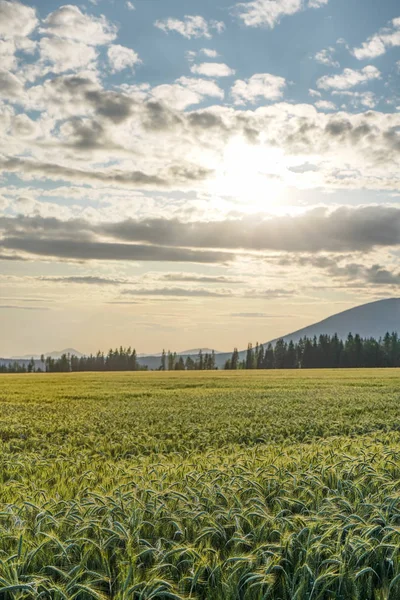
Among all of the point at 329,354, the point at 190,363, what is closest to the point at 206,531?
the point at 329,354

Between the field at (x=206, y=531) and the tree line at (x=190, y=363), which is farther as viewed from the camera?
the tree line at (x=190, y=363)

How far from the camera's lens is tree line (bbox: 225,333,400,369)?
5536 inches

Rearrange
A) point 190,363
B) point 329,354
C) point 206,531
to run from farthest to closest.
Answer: point 190,363, point 329,354, point 206,531

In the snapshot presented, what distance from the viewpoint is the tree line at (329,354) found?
141 meters

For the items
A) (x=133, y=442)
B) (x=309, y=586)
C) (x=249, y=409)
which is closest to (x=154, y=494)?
(x=309, y=586)

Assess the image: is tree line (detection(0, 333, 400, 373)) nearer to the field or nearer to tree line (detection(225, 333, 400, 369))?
tree line (detection(225, 333, 400, 369))

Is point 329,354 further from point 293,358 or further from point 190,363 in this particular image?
point 190,363

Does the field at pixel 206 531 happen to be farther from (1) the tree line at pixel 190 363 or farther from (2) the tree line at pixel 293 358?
(1) the tree line at pixel 190 363

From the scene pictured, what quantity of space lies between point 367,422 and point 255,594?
17.8 m

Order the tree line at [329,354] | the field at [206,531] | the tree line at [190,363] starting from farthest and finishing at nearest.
A: the tree line at [190,363]
the tree line at [329,354]
the field at [206,531]

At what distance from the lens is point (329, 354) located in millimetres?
150500

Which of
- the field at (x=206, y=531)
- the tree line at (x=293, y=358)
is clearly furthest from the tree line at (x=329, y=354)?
the field at (x=206, y=531)

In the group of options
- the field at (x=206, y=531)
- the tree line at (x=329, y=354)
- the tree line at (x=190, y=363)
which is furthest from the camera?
the tree line at (x=190, y=363)

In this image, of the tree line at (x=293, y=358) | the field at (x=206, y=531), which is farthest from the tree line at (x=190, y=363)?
the field at (x=206, y=531)
